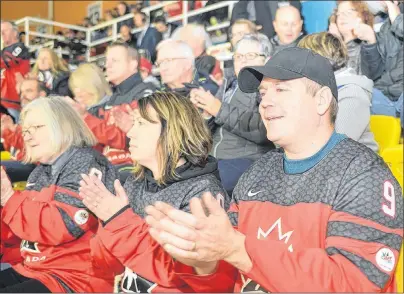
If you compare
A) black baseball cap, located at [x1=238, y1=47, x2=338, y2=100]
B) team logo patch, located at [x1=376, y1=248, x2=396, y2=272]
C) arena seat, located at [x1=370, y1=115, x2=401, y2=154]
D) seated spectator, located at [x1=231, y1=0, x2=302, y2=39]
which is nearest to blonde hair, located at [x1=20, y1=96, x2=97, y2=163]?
black baseball cap, located at [x1=238, y1=47, x2=338, y2=100]

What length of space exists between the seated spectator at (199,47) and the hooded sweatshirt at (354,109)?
174 centimetres

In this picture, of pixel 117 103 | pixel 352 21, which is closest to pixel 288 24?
pixel 352 21

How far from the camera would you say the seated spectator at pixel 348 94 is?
90.7 inches

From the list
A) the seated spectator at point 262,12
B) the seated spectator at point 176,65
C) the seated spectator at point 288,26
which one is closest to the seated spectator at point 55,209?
the seated spectator at point 176,65

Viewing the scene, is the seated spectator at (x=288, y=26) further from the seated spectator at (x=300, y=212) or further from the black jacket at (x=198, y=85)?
the seated spectator at (x=300, y=212)

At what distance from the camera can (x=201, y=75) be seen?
3.86 meters

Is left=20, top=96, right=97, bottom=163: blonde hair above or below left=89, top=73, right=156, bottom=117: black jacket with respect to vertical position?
above

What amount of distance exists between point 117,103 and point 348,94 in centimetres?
173

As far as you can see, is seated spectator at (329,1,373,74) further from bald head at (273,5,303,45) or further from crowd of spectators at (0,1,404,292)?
bald head at (273,5,303,45)

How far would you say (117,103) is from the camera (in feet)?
12.1

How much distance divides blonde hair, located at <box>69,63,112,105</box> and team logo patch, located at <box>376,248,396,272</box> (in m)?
3.02

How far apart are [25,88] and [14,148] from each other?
0.65 m

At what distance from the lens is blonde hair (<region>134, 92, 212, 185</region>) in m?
1.94

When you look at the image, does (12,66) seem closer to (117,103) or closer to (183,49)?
(117,103)
